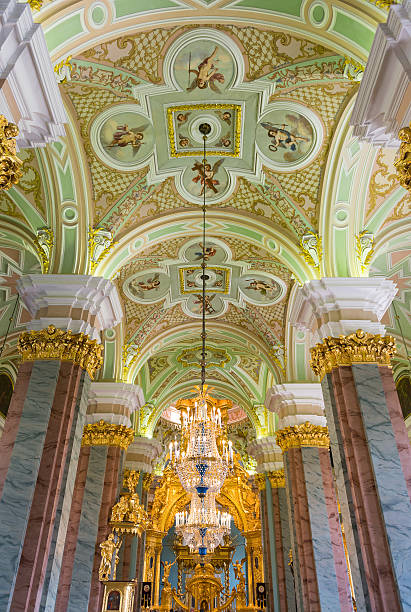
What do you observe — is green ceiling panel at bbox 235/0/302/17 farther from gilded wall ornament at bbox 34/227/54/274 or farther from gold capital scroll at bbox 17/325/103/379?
gold capital scroll at bbox 17/325/103/379

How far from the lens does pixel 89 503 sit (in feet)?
33.1

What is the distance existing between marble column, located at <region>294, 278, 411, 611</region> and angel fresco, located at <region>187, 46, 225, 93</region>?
343 centimetres

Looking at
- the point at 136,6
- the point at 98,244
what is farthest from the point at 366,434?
the point at 136,6

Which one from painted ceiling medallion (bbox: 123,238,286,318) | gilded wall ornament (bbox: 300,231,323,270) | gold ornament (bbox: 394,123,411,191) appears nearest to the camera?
gold ornament (bbox: 394,123,411,191)

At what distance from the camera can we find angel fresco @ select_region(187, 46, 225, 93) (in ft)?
23.9

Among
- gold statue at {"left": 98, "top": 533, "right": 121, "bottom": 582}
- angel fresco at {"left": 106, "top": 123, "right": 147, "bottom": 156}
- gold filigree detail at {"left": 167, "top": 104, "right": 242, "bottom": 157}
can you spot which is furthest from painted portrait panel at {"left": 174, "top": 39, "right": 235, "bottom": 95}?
gold statue at {"left": 98, "top": 533, "right": 121, "bottom": 582}

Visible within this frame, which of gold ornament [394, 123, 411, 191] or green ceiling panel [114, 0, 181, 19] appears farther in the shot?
green ceiling panel [114, 0, 181, 19]

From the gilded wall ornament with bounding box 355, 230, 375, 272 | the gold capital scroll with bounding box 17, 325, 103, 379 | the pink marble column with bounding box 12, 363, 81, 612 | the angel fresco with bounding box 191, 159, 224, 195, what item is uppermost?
the angel fresco with bounding box 191, 159, 224, 195

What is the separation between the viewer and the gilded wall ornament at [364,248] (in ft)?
27.5

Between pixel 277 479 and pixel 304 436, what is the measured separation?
389 centimetres

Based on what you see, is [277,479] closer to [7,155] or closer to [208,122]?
[208,122]

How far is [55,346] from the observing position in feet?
24.1

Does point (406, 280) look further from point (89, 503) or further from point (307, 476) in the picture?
point (89, 503)

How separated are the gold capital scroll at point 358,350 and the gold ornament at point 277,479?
24.7 feet
